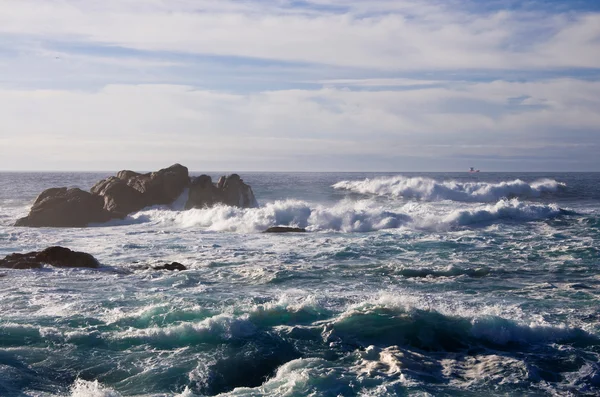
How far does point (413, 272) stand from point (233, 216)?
1733cm

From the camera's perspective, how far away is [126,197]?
39156mm

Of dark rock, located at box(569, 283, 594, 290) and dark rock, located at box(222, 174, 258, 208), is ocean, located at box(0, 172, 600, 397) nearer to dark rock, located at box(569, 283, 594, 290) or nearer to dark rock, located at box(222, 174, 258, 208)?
dark rock, located at box(569, 283, 594, 290)

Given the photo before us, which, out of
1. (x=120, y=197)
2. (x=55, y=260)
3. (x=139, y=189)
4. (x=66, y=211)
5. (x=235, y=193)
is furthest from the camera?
(x=235, y=193)

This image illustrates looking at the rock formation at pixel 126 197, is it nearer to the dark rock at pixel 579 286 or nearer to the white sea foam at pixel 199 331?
the white sea foam at pixel 199 331

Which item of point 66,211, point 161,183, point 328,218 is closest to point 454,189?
point 328,218

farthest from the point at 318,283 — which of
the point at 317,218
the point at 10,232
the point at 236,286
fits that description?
the point at 10,232

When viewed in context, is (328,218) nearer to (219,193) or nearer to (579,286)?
(219,193)

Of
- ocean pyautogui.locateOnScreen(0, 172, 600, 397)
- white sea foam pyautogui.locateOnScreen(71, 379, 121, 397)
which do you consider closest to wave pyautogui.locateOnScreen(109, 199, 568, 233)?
ocean pyautogui.locateOnScreen(0, 172, 600, 397)

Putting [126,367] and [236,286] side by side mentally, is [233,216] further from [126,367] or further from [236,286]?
[126,367]

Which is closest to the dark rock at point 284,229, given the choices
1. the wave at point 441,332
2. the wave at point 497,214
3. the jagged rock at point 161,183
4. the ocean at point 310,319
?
the ocean at point 310,319

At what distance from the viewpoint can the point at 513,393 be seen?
9508mm

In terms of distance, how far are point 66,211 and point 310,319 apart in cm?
2659

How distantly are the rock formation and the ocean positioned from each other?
323 inches

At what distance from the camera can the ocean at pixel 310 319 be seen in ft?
32.8
